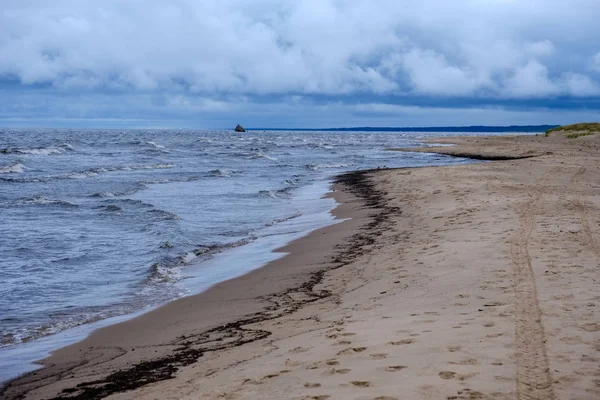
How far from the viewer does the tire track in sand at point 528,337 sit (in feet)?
15.4

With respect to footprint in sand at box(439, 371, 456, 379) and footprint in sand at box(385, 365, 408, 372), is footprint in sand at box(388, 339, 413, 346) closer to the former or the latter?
footprint in sand at box(385, 365, 408, 372)

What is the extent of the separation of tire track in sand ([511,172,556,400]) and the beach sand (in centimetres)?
2

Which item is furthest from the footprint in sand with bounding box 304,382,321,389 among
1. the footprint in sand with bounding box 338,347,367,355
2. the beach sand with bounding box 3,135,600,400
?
the footprint in sand with bounding box 338,347,367,355

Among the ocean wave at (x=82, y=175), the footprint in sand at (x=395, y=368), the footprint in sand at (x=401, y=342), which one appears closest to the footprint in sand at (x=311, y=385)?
the footprint in sand at (x=395, y=368)

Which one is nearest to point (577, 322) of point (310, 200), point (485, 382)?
point (485, 382)

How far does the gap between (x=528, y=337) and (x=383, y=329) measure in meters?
1.56

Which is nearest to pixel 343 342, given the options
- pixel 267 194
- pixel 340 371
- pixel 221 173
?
pixel 340 371

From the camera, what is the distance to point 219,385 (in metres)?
5.49

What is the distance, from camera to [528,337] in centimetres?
588

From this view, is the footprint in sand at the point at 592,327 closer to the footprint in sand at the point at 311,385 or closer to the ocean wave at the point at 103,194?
the footprint in sand at the point at 311,385

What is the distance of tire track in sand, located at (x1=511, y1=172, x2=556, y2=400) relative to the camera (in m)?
4.68

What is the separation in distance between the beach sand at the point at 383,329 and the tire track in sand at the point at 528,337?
0.02 meters

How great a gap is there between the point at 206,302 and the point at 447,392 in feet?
18.4

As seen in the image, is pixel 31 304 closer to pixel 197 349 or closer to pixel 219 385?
pixel 197 349
